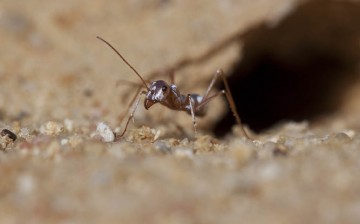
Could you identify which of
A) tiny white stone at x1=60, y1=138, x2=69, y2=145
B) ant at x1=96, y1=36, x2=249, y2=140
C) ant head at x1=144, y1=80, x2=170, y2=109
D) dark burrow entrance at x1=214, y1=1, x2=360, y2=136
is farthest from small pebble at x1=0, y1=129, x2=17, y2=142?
dark burrow entrance at x1=214, y1=1, x2=360, y2=136

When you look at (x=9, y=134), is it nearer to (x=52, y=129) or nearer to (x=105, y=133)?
(x=52, y=129)

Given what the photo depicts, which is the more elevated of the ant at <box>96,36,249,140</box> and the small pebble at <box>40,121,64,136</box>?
the ant at <box>96,36,249,140</box>

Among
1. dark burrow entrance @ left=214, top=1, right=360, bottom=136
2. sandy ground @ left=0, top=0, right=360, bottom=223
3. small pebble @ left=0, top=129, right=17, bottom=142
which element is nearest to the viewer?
sandy ground @ left=0, top=0, right=360, bottom=223

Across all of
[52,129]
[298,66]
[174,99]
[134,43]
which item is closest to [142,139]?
[52,129]

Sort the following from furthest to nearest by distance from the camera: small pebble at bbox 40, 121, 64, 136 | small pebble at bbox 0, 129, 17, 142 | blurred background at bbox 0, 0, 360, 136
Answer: blurred background at bbox 0, 0, 360, 136
small pebble at bbox 40, 121, 64, 136
small pebble at bbox 0, 129, 17, 142

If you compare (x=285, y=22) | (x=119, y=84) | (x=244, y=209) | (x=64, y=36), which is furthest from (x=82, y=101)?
(x=244, y=209)

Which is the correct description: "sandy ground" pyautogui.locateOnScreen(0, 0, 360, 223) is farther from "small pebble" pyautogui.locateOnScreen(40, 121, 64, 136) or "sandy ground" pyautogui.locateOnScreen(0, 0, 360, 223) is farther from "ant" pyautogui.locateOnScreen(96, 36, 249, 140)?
"ant" pyautogui.locateOnScreen(96, 36, 249, 140)

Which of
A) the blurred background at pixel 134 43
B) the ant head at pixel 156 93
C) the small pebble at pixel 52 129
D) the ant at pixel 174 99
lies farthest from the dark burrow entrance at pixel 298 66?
the small pebble at pixel 52 129
